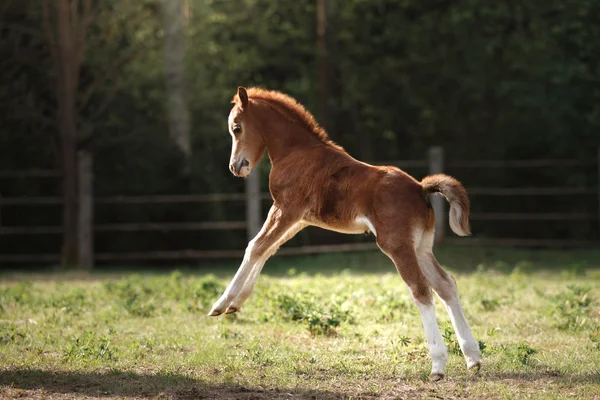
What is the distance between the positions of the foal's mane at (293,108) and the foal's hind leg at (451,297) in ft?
4.37

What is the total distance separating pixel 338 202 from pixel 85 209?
970cm

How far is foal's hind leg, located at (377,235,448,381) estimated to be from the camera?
6.29 metres

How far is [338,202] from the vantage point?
22.7 feet

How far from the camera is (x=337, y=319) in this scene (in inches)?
332

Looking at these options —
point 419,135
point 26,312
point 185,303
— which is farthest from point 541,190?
point 26,312

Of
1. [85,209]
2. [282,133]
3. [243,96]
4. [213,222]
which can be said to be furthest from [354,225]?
[85,209]

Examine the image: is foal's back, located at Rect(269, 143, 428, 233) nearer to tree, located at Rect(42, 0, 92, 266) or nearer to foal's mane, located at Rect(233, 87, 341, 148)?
foal's mane, located at Rect(233, 87, 341, 148)

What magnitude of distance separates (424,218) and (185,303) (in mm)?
3999

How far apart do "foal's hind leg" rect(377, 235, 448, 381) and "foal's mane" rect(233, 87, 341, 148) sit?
1457mm

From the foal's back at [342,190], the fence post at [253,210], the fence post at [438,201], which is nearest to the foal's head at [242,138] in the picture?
the foal's back at [342,190]

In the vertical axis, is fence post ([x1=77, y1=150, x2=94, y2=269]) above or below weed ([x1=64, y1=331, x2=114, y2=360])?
above

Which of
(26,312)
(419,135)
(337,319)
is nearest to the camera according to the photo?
(337,319)

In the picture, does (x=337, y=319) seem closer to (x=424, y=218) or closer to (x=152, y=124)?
Result: (x=424, y=218)

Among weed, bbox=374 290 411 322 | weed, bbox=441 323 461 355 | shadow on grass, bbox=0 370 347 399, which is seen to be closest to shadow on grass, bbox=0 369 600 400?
shadow on grass, bbox=0 370 347 399
